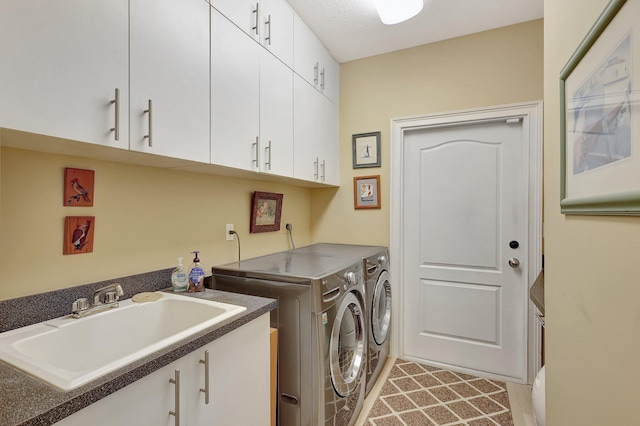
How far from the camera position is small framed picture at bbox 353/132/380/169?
2.68m

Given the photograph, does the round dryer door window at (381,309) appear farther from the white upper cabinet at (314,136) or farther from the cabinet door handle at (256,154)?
the cabinet door handle at (256,154)

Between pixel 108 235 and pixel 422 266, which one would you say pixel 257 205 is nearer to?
pixel 108 235

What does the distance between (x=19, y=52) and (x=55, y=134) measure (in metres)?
0.21

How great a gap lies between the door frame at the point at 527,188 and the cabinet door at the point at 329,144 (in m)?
0.51

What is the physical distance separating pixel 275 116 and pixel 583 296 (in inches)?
65.3

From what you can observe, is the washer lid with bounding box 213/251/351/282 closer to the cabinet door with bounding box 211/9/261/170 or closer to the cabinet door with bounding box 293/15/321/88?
the cabinet door with bounding box 211/9/261/170

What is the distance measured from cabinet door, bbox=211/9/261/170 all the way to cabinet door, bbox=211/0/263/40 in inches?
1.3

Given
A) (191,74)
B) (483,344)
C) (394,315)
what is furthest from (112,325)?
(483,344)

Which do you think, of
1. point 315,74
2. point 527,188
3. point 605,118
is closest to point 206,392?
point 605,118

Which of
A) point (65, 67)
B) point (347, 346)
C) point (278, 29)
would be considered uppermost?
Answer: point (278, 29)

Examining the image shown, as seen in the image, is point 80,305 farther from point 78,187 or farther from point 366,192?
point 366,192

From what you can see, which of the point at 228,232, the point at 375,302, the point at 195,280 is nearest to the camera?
the point at 195,280

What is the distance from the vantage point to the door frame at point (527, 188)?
2.18m

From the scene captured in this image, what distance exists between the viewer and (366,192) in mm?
2729
